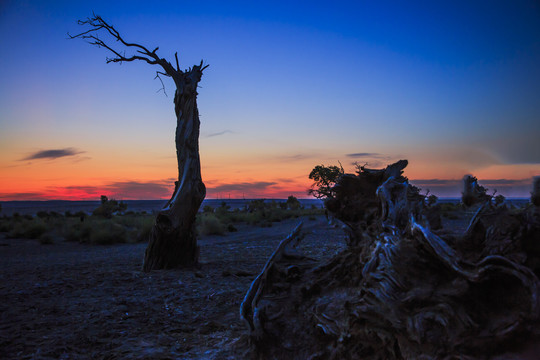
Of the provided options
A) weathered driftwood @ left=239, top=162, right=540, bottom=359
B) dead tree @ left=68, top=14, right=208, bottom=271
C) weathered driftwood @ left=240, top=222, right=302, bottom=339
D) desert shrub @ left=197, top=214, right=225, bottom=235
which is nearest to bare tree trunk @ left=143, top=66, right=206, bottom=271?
dead tree @ left=68, top=14, right=208, bottom=271

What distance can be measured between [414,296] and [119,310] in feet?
14.1

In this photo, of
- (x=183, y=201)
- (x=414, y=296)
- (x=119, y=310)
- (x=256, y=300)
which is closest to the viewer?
(x=414, y=296)

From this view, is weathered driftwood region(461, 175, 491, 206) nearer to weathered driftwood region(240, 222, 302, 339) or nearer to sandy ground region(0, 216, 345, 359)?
sandy ground region(0, 216, 345, 359)

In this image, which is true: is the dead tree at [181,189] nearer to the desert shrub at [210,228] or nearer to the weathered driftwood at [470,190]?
the weathered driftwood at [470,190]

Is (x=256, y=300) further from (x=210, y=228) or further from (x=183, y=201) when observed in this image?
(x=210, y=228)

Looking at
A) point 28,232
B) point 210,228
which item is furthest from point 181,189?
point 28,232

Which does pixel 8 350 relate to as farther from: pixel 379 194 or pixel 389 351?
pixel 379 194

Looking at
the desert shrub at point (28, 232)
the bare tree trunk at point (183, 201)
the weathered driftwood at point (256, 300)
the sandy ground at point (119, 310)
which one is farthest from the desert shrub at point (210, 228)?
the weathered driftwood at point (256, 300)

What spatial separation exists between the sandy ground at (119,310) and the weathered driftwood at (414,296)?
0.90m

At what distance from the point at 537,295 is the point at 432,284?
0.75 m

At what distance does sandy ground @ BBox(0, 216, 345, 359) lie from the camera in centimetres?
394

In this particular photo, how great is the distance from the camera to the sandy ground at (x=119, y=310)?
155 inches

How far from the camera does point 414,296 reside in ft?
9.07

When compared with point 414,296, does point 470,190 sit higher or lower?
higher
